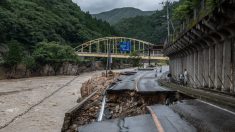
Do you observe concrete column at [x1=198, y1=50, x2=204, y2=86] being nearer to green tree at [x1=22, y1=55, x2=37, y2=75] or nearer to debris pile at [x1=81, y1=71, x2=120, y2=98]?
debris pile at [x1=81, y1=71, x2=120, y2=98]

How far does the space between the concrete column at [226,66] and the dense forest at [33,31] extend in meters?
81.3

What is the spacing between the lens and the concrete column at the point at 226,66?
81.6ft

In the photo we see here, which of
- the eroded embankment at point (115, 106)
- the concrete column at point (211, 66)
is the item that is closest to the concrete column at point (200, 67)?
the concrete column at point (211, 66)

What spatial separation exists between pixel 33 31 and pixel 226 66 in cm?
12856

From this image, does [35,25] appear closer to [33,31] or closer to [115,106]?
[33,31]

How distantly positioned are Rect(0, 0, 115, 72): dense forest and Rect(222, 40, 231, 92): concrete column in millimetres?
81336

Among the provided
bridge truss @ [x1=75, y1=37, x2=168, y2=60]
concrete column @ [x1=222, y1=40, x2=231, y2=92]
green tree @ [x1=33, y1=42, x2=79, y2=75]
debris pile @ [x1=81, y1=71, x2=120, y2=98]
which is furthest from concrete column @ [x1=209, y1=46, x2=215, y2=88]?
bridge truss @ [x1=75, y1=37, x2=168, y2=60]

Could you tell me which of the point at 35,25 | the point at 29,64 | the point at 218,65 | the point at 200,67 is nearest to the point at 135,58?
the point at 35,25

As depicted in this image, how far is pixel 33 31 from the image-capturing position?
147875 mm

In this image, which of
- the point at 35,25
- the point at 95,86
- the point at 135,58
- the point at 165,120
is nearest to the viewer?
the point at 165,120

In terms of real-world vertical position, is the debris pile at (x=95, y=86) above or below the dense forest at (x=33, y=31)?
below

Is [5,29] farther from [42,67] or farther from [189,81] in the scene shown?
[189,81]

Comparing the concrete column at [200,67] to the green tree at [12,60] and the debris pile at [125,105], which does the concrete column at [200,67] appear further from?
the green tree at [12,60]

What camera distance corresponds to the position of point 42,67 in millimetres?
118125
